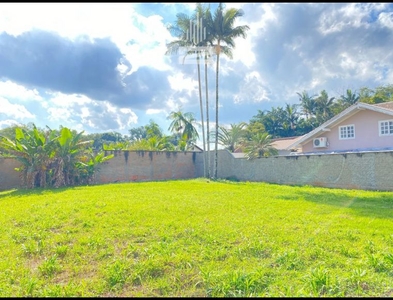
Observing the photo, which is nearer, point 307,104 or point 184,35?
point 184,35

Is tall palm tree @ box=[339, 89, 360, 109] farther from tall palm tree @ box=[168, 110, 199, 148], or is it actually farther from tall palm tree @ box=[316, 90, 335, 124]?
tall palm tree @ box=[168, 110, 199, 148]

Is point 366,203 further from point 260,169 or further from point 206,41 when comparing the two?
point 206,41

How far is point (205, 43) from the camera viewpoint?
60.7 feet

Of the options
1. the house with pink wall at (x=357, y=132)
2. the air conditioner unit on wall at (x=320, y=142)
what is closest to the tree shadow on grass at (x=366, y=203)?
the house with pink wall at (x=357, y=132)

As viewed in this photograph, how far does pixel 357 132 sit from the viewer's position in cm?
1600

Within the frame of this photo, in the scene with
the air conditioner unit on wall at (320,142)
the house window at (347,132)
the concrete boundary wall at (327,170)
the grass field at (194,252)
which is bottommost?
the grass field at (194,252)

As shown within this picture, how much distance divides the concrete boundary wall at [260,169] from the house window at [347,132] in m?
4.74

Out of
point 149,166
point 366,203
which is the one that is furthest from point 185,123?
point 366,203

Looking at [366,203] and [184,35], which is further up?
[184,35]

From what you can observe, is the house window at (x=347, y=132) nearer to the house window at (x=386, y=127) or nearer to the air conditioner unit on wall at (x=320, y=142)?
the air conditioner unit on wall at (x=320, y=142)

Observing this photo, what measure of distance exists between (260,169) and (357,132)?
6.05 metres

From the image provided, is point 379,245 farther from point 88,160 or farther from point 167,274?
point 88,160

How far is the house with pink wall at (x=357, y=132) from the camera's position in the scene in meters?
14.7

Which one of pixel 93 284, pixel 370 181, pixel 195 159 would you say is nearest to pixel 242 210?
pixel 93 284
